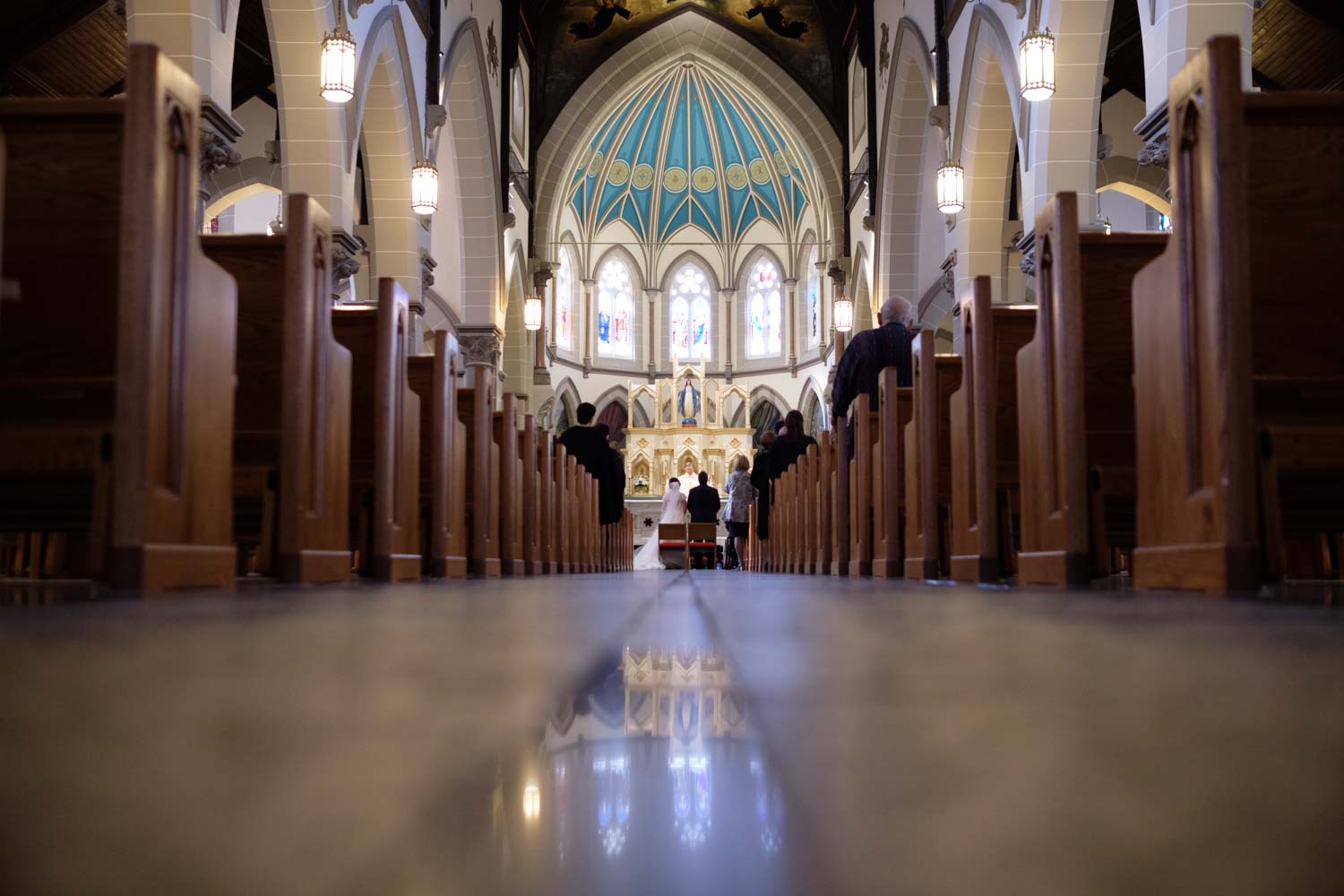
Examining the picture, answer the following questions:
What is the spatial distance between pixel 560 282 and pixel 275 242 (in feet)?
74.2

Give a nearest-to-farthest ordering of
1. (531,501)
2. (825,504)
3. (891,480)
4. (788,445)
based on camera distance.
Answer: (891,480)
(825,504)
(531,501)
(788,445)

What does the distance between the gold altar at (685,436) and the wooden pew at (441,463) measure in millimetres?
19136

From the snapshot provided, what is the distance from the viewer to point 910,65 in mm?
13844

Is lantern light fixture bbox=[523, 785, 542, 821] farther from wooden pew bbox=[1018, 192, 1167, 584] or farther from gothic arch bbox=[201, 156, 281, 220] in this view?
gothic arch bbox=[201, 156, 281, 220]

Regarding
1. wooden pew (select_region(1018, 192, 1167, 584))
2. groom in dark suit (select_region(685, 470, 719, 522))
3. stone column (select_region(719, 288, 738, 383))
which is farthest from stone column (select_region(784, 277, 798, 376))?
wooden pew (select_region(1018, 192, 1167, 584))

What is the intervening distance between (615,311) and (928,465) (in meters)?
23.6

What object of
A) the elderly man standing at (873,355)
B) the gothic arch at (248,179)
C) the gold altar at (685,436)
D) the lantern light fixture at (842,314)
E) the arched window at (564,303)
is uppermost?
the arched window at (564,303)

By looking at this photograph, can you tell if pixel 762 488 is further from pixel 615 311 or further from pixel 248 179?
pixel 615 311

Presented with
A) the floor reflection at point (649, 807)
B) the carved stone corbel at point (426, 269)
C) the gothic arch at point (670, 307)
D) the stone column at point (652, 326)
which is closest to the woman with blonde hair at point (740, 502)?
the carved stone corbel at point (426, 269)

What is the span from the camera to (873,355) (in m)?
6.79

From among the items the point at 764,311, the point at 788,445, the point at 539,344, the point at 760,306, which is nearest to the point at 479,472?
the point at 788,445

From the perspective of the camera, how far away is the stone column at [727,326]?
28500 mm

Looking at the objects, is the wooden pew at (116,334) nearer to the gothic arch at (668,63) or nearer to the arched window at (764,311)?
the gothic arch at (668,63)

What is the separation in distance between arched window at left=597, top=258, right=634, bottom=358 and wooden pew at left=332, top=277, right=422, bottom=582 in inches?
908
